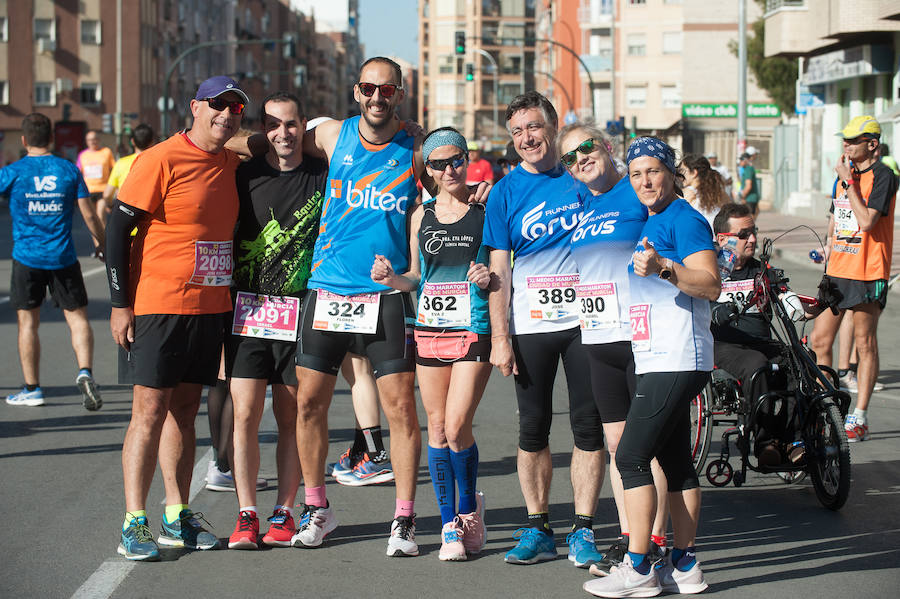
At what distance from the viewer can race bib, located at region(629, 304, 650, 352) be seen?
5145 millimetres

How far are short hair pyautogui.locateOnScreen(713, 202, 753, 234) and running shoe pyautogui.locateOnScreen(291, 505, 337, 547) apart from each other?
3050 mm

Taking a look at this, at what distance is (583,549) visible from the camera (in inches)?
223

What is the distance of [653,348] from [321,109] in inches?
7589

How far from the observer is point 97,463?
774 centimetres

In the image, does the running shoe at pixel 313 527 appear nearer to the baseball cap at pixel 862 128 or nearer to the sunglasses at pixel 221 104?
the sunglasses at pixel 221 104

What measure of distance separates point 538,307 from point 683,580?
1340 millimetres

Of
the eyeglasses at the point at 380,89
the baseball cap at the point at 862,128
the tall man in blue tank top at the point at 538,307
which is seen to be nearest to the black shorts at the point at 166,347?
the eyeglasses at the point at 380,89

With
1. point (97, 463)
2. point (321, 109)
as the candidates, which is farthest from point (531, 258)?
point (321, 109)

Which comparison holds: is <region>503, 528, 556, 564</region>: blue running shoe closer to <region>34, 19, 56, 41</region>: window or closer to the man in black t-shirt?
the man in black t-shirt

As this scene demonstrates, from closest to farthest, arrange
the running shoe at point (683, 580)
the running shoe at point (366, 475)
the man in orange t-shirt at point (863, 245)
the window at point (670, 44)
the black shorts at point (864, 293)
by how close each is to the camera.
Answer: the running shoe at point (683, 580)
the running shoe at point (366, 475)
the man in orange t-shirt at point (863, 245)
the black shorts at point (864, 293)
the window at point (670, 44)

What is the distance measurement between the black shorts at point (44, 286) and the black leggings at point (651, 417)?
19.6 ft

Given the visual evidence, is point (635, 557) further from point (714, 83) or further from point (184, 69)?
point (184, 69)

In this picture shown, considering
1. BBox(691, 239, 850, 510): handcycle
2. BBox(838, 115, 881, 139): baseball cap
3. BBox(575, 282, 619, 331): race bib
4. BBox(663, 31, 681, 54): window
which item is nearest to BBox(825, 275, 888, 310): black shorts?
BBox(838, 115, 881, 139): baseball cap

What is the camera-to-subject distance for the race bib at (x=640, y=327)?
5145 mm
